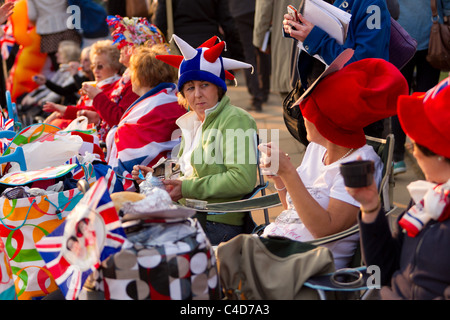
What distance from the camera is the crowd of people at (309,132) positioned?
6.54ft

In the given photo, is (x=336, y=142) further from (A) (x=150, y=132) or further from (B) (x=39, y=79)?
(B) (x=39, y=79)

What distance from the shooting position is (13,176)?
2.94 m

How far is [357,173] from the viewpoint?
194cm

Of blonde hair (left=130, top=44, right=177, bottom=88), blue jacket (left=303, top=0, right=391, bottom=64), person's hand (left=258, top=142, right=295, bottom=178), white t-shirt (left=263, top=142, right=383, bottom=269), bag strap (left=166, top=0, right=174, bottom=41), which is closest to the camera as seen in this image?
person's hand (left=258, top=142, right=295, bottom=178)

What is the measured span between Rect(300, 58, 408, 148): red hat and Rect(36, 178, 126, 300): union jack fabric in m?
0.96

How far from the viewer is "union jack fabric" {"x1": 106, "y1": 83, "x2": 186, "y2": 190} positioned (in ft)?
13.5

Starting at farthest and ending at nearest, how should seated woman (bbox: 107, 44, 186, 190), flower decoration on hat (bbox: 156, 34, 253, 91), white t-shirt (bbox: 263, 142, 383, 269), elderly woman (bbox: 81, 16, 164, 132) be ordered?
elderly woman (bbox: 81, 16, 164, 132)
seated woman (bbox: 107, 44, 186, 190)
flower decoration on hat (bbox: 156, 34, 253, 91)
white t-shirt (bbox: 263, 142, 383, 269)

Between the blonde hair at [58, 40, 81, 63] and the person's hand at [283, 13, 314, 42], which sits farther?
the blonde hair at [58, 40, 81, 63]

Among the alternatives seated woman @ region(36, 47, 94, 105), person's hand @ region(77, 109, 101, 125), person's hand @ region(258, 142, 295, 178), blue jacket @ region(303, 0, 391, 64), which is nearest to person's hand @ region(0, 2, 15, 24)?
person's hand @ region(77, 109, 101, 125)

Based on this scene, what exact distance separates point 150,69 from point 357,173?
255 cm

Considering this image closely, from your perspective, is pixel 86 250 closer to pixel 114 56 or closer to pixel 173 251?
pixel 173 251

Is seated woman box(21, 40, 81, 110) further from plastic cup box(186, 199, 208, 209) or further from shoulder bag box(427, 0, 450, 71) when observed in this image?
plastic cup box(186, 199, 208, 209)

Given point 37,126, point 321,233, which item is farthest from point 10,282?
point 321,233

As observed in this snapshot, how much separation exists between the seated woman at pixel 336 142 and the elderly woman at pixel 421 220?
38cm
